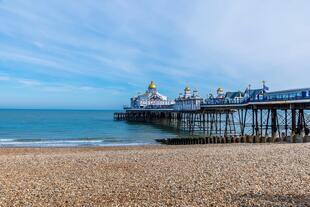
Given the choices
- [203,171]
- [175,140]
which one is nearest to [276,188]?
[203,171]

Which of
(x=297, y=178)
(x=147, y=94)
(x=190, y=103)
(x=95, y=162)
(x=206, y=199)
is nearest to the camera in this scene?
(x=206, y=199)

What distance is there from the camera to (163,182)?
30.7 feet

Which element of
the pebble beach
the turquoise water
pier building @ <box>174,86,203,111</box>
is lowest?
the turquoise water

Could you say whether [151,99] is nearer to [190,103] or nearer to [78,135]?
[190,103]

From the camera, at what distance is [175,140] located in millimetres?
32062

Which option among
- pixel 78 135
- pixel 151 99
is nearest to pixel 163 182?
pixel 78 135

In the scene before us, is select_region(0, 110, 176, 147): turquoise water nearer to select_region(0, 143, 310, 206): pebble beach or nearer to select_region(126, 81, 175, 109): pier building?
select_region(0, 143, 310, 206): pebble beach

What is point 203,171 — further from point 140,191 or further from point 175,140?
point 175,140

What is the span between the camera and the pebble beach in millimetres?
7480

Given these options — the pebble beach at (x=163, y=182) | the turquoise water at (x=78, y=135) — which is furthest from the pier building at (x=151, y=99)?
the pebble beach at (x=163, y=182)

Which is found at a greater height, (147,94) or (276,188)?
(147,94)

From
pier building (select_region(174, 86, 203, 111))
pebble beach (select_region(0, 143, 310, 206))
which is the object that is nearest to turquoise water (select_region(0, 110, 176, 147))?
pier building (select_region(174, 86, 203, 111))

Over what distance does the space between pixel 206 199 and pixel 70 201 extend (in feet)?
9.22

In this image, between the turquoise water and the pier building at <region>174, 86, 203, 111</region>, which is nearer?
the turquoise water
